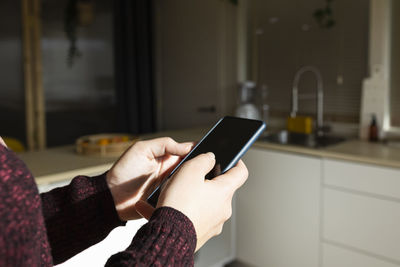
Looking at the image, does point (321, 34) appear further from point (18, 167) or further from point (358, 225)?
point (18, 167)

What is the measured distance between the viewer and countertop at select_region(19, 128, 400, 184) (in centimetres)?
163

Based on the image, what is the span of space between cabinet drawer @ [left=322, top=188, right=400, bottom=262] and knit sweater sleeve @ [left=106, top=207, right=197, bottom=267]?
1.45 meters

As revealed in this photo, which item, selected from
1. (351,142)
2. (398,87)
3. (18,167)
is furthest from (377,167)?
(18,167)

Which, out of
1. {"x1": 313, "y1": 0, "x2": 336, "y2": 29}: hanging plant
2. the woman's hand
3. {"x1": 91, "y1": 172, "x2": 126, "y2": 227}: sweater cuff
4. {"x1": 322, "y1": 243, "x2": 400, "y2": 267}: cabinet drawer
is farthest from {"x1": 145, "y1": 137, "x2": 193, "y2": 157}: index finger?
{"x1": 313, "y1": 0, "x2": 336, "y2": 29}: hanging plant

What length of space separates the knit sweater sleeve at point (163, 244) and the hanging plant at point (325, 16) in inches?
87.3

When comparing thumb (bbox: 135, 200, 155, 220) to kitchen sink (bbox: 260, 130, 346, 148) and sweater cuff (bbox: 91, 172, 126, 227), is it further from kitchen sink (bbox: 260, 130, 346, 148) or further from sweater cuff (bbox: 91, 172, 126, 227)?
kitchen sink (bbox: 260, 130, 346, 148)

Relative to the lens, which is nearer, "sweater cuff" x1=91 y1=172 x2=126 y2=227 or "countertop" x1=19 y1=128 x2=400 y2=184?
"sweater cuff" x1=91 y1=172 x2=126 y2=227

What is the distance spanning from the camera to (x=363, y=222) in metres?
1.83

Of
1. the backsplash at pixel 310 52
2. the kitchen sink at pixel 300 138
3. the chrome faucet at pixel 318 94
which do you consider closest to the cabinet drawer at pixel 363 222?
the kitchen sink at pixel 300 138

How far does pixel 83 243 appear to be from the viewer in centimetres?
74

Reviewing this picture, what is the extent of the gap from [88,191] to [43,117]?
2567 millimetres

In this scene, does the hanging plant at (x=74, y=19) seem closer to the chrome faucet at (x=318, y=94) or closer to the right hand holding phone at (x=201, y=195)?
the chrome faucet at (x=318, y=94)

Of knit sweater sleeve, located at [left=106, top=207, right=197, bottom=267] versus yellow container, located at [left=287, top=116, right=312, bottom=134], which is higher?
knit sweater sleeve, located at [left=106, top=207, right=197, bottom=267]

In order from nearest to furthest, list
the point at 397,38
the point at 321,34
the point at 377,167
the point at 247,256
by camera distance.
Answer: the point at 377,167 < the point at 397,38 < the point at 247,256 < the point at 321,34
